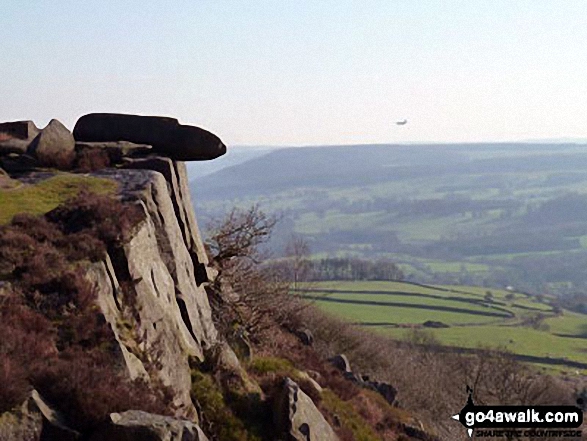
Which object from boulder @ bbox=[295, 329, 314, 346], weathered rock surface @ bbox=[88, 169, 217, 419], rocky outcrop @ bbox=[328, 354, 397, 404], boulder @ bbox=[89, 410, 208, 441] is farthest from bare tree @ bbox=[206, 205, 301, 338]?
boulder @ bbox=[89, 410, 208, 441]

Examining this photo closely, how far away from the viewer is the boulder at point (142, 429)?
13.0 meters

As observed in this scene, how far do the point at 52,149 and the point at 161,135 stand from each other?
4.65m

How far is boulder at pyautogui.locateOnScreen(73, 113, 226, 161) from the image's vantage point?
30203mm

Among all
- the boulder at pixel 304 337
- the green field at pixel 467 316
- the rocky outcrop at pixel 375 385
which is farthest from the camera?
the green field at pixel 467 316

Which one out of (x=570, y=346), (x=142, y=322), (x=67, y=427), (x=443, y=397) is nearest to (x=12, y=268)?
(x=142, y=322)

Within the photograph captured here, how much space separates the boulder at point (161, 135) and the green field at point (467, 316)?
59.3 meters

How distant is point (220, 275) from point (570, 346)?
8803 centimetres

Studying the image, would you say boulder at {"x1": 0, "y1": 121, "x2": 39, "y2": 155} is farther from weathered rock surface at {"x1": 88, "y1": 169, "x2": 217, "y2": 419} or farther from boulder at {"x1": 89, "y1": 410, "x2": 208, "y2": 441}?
boulder at {"x1": 89, "y1": 410, "x2": 208, "y2": 441}

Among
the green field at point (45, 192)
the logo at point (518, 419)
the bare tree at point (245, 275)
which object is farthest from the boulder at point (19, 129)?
the logo at point (518, 419)

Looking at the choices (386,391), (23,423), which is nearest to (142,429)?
(23,423)

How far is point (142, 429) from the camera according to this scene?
13.1m

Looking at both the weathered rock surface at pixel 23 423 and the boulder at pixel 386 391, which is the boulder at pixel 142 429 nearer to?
the weathered rock surface at pixel 23 423

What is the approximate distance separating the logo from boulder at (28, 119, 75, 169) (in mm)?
18565

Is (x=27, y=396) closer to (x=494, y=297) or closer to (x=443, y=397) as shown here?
(x=443, y=397)
